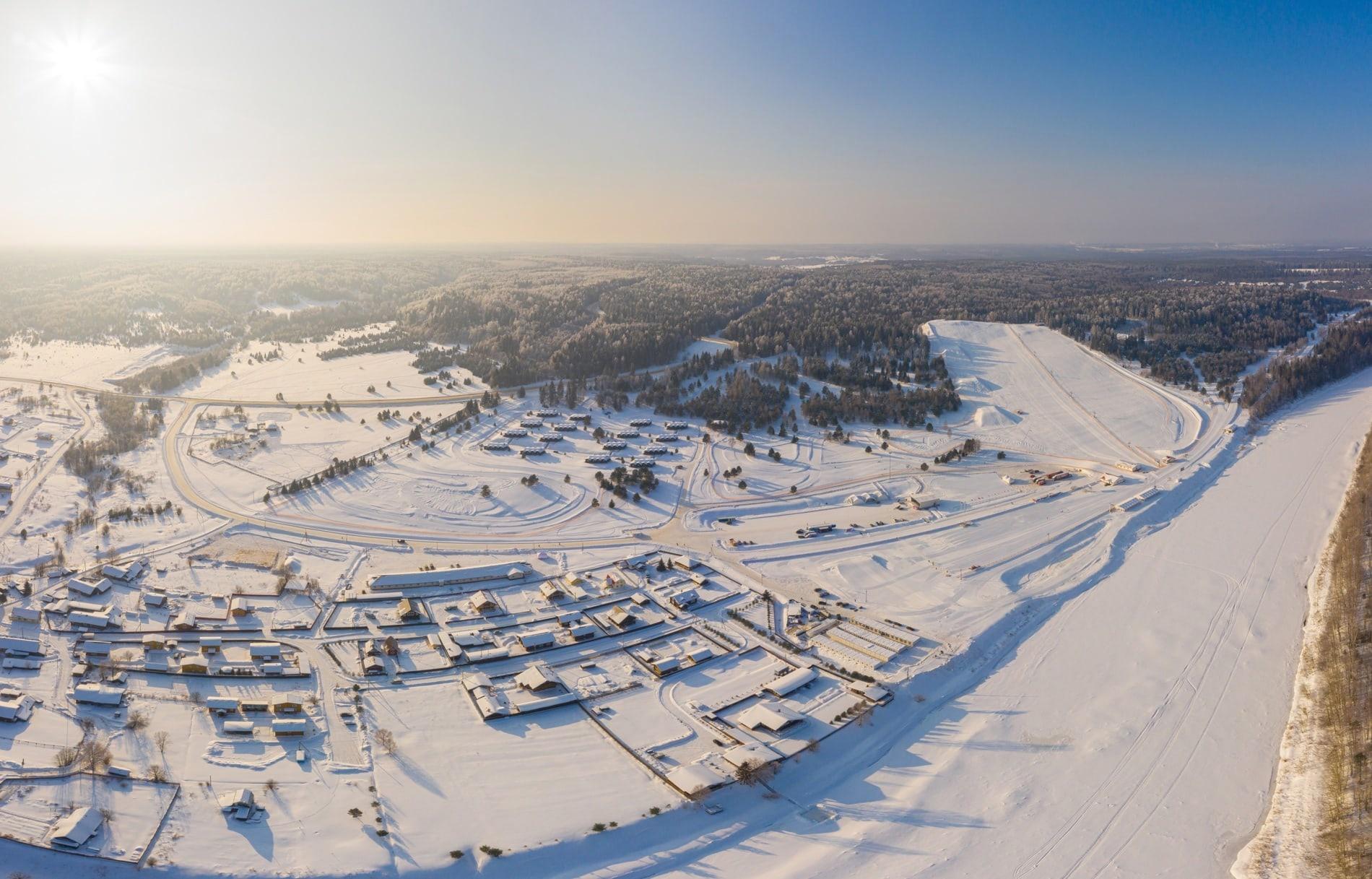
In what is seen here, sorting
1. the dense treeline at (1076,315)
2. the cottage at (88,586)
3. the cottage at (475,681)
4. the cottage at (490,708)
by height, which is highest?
the dense treeline at (1076,315)

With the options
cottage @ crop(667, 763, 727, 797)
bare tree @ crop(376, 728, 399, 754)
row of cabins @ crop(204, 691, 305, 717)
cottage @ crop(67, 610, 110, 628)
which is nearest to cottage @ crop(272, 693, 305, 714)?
row of cabins @ crop(204, 691, 305, 717)

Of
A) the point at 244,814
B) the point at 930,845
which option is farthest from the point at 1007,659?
the point at 244,814

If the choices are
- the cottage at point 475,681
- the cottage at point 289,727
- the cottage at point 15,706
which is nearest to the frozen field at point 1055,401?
the cottage at point 475,681

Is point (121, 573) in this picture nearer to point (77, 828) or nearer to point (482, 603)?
point (482, 603)

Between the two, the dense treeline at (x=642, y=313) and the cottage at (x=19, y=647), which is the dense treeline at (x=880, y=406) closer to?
the dense treeline at (x=642, y=313)

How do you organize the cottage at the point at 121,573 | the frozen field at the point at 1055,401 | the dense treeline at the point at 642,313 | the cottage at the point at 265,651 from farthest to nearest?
the dense treeline at the point at 642,313
the frozen field at the point at 1055,401
the cottage at the point at 121,573
the cottage at the point at 265,651
